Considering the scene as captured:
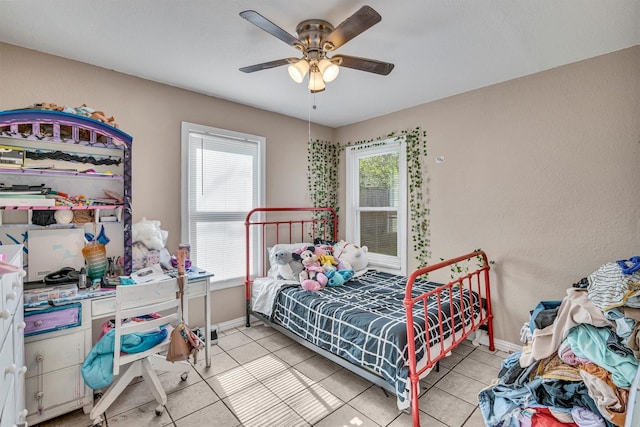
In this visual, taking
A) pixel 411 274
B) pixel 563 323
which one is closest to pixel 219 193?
pixel 411 274

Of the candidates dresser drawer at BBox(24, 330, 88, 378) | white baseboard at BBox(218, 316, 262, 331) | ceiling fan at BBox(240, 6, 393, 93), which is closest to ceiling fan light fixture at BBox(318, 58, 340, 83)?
ceiling fan at BBox(240, 6, 393, 93)

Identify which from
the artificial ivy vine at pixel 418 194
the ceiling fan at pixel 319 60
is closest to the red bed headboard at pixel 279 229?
the artificial ivy vine at pixel 418 194

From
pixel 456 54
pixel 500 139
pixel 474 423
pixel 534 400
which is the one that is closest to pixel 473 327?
pixel 474 423

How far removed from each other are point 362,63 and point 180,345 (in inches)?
82.3

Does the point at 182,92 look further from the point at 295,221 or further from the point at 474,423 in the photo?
the point at 474,423

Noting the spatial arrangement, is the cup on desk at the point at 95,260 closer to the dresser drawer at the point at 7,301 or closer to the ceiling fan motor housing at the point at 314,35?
the dresser drawer at the point at 7,301

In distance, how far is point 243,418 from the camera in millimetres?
1879

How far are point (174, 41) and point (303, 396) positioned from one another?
8.75 feet

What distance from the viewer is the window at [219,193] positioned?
2949 millimetres

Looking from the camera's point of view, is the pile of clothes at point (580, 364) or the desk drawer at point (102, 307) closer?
the pile of clothes at point (580, 364)

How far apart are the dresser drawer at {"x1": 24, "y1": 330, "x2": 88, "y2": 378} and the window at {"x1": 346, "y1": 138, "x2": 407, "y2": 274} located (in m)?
3.01

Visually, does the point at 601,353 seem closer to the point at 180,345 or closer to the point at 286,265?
the point at 180,345

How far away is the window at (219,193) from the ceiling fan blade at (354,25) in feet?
5.89

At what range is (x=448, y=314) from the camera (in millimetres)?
2307
